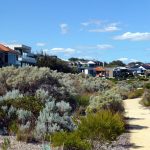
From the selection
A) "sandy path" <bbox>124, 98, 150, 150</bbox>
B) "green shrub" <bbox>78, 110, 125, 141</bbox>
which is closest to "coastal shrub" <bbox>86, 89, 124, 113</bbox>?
"sandy path" <bbox>124, 98, 150, 150</bbox>

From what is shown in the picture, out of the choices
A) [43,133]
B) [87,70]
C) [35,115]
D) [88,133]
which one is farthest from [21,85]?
[87,70]

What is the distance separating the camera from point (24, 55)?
89.4 metres

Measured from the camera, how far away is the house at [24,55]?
8529 cm

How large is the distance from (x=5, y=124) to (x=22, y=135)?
1.74 metres

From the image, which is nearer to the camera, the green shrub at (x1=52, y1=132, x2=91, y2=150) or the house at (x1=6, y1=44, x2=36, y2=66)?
the green shrub at (x1=52, y1=132, x2=91, y2=150)

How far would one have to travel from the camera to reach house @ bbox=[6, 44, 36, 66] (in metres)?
85.3

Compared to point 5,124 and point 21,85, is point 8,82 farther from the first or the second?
point 5,124

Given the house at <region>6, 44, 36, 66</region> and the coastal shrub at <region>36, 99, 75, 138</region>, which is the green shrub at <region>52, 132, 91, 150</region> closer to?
the coastal shrub at <region>36, 99, 75, 138</region>

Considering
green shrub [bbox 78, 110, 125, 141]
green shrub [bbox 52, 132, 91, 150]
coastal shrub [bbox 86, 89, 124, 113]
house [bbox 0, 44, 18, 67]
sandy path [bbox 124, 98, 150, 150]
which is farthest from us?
house [bbox 0, 44, 18, 67]

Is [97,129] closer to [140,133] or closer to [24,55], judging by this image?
[140,133]

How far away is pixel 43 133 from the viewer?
42.2 feet

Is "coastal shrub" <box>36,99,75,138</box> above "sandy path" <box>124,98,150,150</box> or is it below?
above

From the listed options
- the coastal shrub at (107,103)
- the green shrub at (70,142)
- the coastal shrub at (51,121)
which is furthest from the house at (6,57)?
the green shrub at (70,142)

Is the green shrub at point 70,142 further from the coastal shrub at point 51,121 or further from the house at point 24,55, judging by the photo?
the house at point 24,55
